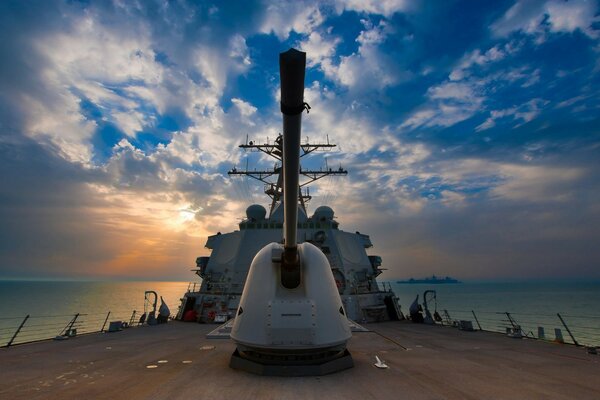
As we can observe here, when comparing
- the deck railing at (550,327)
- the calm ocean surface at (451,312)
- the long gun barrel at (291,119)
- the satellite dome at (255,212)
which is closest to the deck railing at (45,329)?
the calm ocean surface at (451,312)

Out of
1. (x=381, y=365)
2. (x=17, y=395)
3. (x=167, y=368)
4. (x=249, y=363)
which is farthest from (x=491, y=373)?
(x=17, y=395)

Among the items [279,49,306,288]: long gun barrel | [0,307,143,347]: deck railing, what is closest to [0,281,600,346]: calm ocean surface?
[0,307,143,347]: deck railing

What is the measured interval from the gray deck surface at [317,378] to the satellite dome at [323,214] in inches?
355

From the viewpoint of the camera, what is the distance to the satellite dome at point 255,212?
17.0m

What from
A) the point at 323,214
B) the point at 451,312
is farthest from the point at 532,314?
the point at 451,312

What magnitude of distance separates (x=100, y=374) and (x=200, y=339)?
408 cm

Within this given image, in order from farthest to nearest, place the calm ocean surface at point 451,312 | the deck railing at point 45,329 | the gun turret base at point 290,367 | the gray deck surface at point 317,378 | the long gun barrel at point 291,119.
Result: the calm ocean surface at point 451,312, the deck railing at point 45,329, the gun turret base at point 290,367, the gray deck surface at point 317,378, the long gun barrel at point 291,119

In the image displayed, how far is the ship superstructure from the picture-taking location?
44.3 feet

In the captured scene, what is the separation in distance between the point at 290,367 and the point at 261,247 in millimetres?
10707

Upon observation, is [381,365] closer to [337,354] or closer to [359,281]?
[337,354]

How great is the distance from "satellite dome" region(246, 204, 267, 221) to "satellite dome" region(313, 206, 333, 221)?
285 cm

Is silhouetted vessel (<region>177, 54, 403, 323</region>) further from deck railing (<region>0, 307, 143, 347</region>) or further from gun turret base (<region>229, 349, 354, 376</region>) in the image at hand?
gun turret base (<region>229, 349, 354, 376</region>)

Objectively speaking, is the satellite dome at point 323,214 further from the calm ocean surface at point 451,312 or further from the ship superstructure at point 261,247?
the calm ocean surface at point 451,312

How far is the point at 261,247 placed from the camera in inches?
→ 603
